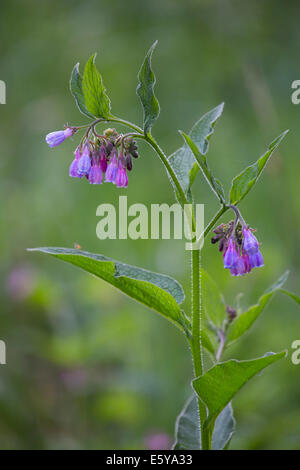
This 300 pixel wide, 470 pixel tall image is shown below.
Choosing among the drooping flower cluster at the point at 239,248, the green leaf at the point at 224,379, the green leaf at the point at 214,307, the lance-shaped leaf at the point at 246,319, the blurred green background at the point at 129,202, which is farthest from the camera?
the blurred green background at the point at 129,202

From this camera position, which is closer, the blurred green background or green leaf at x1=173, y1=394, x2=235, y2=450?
green leaf at x1=173, y1=394, x2=235, y2=450

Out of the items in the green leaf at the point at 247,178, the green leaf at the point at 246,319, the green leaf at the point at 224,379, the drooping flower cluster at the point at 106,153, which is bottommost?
the green leaf at the point at 224,379

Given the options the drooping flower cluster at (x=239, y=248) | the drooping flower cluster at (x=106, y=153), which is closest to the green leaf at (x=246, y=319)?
the drooping flower cluster at (x=239, y=248)

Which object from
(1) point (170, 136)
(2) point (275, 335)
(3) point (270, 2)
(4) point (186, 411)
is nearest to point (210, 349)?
(4) point (186, 411)

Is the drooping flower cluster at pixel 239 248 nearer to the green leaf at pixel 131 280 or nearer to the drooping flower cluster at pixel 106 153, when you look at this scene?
the green leaf at pixel 131 280

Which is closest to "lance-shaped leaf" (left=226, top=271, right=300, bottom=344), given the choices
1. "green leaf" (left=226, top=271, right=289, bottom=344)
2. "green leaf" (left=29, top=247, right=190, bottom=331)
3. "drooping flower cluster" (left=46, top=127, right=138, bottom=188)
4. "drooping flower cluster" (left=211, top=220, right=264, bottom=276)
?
"green leaf" (left=226, top=271, right=289, bottom=344)

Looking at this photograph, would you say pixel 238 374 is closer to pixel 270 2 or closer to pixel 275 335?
pixel 275 335

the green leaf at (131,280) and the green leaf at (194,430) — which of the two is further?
the green leaf at (194,430)

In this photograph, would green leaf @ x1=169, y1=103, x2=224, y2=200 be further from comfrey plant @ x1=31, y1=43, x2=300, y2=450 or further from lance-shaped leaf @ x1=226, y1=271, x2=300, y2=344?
lance-shaped leaf @ x1=226, y1=271, x2=300, y2=344
